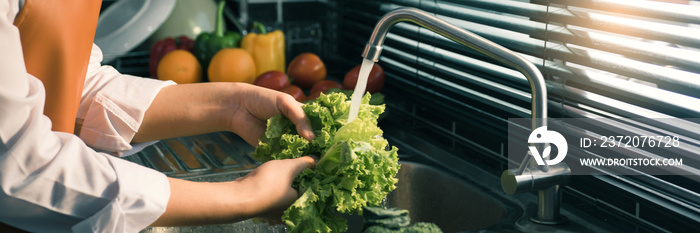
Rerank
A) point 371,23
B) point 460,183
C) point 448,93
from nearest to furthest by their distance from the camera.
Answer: point 460,183, point 448,93, point 371,23

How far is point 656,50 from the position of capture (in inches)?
41.4

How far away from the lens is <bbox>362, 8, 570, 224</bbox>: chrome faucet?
105cm

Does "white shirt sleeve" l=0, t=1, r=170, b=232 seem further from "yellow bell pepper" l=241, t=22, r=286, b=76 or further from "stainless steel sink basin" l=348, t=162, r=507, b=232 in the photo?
"yellow bell pepper" l=241, t=22, r=286, b=76

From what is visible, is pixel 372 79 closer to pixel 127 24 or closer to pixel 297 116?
pixel 297 116

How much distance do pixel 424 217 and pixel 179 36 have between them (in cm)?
113

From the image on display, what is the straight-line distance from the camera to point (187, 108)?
49.4 inches

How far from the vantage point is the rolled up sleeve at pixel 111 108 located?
3.92 ft

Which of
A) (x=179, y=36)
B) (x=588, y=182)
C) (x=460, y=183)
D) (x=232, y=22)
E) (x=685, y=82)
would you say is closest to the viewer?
(x=685, y=82)

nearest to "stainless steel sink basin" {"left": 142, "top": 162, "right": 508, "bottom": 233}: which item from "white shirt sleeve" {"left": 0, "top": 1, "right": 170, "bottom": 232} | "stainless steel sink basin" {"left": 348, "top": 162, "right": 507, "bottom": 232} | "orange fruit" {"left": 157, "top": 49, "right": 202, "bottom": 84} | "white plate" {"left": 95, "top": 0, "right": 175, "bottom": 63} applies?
"stainless steel sink basin" {"left": 348, "top": 162, "right": 507, "bottom": 232}

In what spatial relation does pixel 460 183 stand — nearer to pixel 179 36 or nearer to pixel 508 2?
pixel 508 2

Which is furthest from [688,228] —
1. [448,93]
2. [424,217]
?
[448,93]

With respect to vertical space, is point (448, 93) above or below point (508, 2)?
below

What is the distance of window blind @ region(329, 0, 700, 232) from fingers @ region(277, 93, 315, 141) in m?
0.48

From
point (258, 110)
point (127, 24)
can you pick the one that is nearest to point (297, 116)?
point (258, 110)
